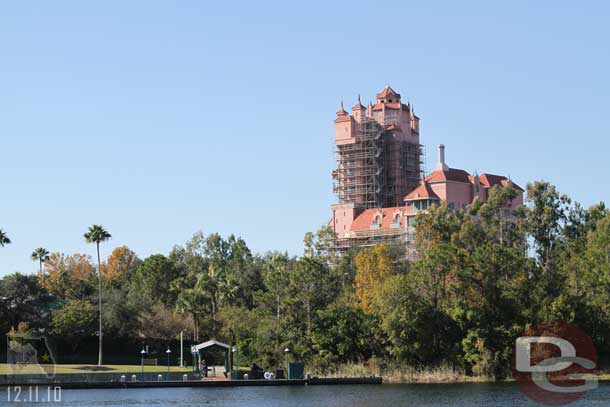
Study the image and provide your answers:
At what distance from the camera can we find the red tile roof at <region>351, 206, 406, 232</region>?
5226 inches

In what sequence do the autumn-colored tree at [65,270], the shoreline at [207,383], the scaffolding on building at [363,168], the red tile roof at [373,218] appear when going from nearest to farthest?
the shoreline at [207,383] → the autumn-colored tree at [65,270] → the red tile roof at [373,218] → the scaffolding on building at [363,168]

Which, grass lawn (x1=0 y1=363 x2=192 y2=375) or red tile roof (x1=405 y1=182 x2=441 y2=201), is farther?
red tile roof (x1=405 y1=182 x2=441 y2=201)

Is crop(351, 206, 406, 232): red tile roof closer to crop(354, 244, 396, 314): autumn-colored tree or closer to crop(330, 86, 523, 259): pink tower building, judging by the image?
crop(330, 86, 523, 259): pink tower building

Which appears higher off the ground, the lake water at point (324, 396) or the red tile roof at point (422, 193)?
the red tile roof at point (422, 193)

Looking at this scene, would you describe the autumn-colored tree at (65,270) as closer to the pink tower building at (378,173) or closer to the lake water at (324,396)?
the pink tower building at (378,173)

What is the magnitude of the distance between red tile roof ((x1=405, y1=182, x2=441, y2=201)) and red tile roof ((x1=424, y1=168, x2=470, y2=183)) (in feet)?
3.92

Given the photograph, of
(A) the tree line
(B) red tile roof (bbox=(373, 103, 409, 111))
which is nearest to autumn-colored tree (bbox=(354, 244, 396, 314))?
(A) the tree line

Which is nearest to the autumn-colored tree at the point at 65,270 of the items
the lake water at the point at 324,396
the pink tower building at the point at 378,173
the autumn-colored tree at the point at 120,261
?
the autumn-colored tree at the point at 120,261

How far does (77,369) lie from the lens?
7756cm

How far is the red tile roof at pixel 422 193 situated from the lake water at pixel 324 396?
63.3 metres

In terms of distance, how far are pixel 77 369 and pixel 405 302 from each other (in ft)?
73.1

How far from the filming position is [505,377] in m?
70.8

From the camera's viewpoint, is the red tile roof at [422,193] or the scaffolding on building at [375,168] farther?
the scaffolding on building at [375,168]

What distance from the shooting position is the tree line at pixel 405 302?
2837 inches
